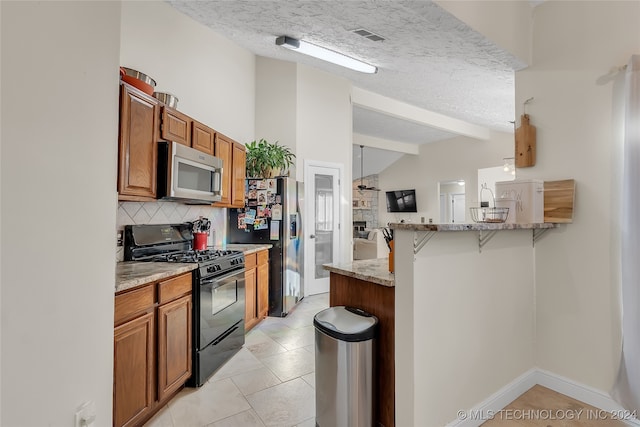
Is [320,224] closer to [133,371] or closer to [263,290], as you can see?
[263,290]

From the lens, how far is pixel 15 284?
3.22 ft

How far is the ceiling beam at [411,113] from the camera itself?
19.0 ft

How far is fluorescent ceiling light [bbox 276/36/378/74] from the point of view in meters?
3.57

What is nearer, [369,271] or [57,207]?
[57,207]

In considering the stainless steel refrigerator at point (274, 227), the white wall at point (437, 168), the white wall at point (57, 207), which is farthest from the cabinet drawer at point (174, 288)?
the white wall at point (437, 168)

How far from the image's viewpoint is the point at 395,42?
298cm

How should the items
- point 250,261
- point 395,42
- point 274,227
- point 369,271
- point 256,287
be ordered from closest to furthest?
point 369,271 < point 395,42 < point 250,261 < point 256,287 < point 274,227

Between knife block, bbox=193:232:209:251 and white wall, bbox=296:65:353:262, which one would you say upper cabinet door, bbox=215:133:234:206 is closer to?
knife block, bbox=193:232:209:251

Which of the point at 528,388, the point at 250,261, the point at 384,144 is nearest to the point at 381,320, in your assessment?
the point at 528,388

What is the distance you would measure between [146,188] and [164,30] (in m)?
1.96

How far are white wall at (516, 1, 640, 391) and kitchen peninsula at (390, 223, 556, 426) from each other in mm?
217

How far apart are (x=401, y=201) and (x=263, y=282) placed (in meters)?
7.16

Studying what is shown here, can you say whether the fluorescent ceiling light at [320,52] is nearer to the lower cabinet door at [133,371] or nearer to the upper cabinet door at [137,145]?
the upper cabinet door at [137,145]

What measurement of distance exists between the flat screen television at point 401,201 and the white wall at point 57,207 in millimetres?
9067
